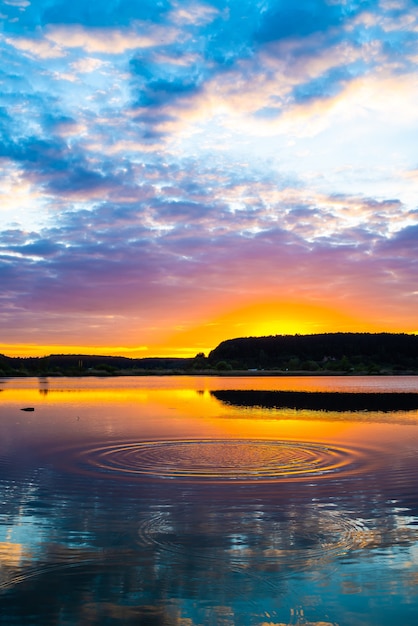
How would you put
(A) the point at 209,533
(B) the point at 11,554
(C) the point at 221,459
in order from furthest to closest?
1. (C) the point at 221,459
2. (A) the point at 209,533
3. (B) the point at 11,554

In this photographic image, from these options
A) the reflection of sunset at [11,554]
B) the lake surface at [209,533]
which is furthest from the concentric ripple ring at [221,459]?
the reflection of sunset at [11,554]

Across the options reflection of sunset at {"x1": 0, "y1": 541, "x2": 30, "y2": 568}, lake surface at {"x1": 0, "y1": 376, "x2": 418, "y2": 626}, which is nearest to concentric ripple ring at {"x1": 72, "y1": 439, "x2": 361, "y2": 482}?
lake surface at {"x1": 0, "y1": 376, "x2": 418, "y2": 626}

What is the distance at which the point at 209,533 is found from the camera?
11.5m

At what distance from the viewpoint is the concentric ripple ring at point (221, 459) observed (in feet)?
58.6

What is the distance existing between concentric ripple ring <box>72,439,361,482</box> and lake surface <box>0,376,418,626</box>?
0.06m

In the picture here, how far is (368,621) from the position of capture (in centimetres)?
775

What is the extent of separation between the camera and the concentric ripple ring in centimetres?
1788

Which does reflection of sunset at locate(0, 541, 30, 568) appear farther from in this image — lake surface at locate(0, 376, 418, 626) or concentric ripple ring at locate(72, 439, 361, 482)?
concentric ripple ring at locate(72, 439, 361, 482)

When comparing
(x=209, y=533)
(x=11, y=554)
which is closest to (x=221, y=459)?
(x=209, y=533)

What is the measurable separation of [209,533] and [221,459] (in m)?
9.15

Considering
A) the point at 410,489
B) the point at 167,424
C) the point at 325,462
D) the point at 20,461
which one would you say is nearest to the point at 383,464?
the point at 325,462

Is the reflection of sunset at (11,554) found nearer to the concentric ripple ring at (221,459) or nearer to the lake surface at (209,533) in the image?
the lake surface at (209,533)

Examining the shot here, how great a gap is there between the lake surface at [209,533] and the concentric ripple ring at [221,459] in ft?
0.20

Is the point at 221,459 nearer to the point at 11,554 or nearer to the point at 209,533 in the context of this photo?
the point at 209,533
